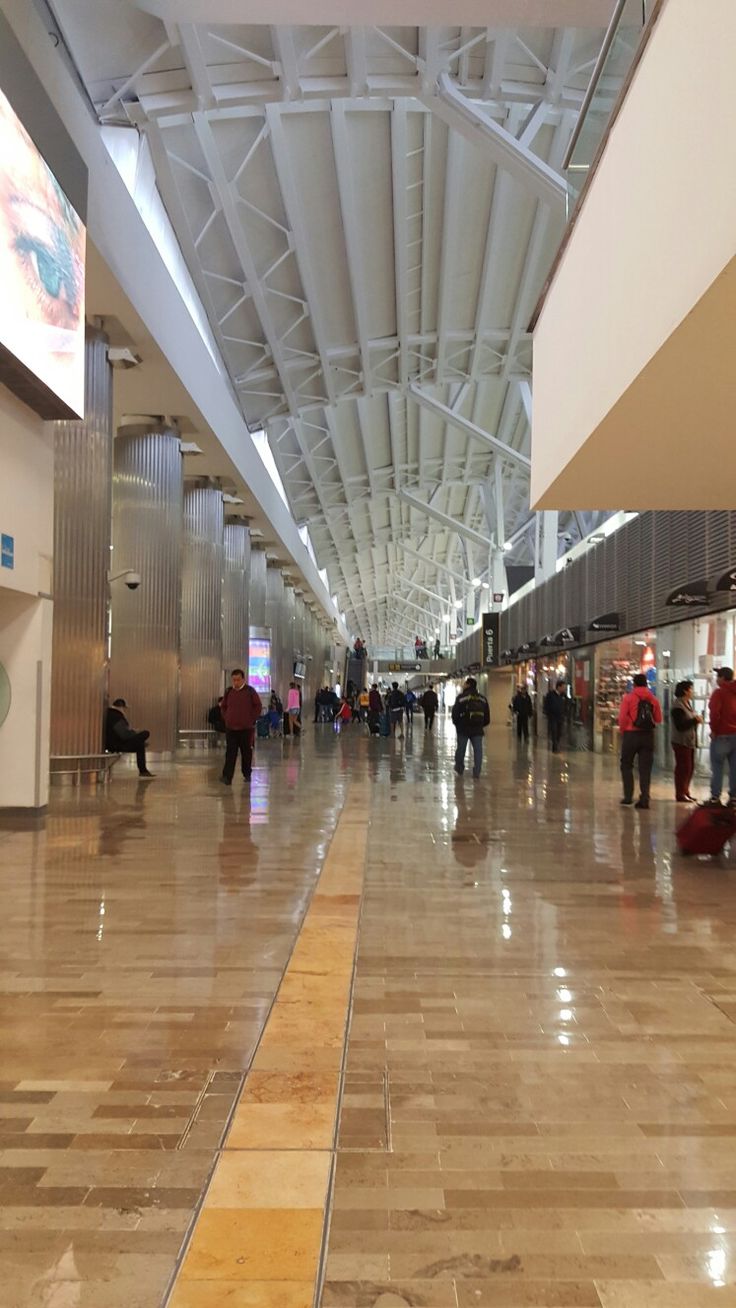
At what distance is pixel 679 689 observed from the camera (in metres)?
11.6

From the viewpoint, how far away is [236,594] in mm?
30438

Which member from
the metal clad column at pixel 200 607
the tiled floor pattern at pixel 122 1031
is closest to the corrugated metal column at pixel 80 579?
the tiled floor pattern at pixel 122 1031

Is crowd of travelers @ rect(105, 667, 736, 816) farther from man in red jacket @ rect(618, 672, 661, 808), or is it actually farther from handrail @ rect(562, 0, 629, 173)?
handrail @ rect(562, 0, 629, 173)

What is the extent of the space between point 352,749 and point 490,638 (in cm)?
1973

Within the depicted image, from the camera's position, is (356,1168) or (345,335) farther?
(345,335)

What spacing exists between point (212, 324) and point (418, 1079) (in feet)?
67.9

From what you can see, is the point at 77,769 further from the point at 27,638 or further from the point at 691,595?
the point at 691,595

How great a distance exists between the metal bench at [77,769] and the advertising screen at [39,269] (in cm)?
503

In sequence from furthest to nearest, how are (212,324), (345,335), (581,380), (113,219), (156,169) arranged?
(345,335), (212,324), (156,169), (113,219), (581,380)

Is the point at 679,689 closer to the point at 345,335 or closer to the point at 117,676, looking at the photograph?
the point at 117,676

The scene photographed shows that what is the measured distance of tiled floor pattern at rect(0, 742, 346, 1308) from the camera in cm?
237

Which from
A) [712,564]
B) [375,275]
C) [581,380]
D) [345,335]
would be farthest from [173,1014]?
[345,335]

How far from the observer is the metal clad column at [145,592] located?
1930cm

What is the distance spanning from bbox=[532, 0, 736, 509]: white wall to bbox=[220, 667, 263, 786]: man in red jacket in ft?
19.6
